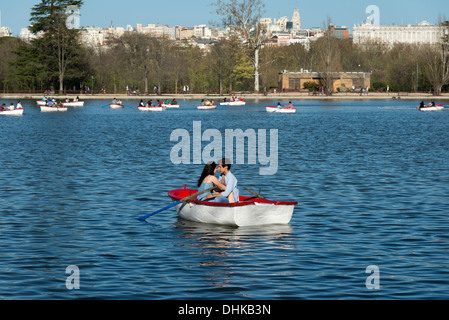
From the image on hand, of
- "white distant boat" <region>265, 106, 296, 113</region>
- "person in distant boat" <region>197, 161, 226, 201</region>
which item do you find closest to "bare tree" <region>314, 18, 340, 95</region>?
"white distant boat" <region>265, 106, 296, 113</region>

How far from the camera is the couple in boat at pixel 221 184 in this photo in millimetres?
20953

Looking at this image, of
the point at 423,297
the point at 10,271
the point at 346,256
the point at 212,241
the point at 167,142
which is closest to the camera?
the point at 423,297

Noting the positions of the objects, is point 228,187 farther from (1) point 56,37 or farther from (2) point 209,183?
(1) point 56,37

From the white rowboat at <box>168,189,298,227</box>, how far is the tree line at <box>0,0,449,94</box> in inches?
4217

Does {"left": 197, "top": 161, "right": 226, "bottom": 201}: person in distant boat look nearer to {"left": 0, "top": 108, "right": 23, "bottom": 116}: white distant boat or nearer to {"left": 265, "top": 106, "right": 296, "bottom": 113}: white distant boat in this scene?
{"left": 0, "top": 108, "right": 23, "bottom": 116}: white distant boat

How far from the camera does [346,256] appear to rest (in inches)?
701

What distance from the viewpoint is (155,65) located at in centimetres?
13650

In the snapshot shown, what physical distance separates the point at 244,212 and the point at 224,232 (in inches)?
30.4

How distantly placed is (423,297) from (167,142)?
132ft

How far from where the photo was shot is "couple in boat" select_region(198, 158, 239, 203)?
20953mm

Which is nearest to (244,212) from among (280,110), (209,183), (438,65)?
(209,183)

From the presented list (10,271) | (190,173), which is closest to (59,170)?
(190,173)

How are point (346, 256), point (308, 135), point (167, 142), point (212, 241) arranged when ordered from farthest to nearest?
point (308, 135) → point (167, 142) → point (212, 241) → point (346, 256)

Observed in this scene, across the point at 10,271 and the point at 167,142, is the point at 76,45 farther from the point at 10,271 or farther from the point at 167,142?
the point at 10,271
